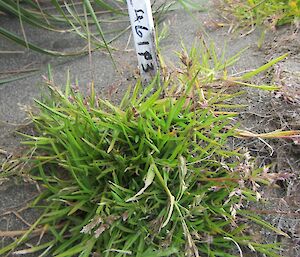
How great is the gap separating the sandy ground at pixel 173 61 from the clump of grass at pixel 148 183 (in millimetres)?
70

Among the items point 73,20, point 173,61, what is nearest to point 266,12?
point 173,61

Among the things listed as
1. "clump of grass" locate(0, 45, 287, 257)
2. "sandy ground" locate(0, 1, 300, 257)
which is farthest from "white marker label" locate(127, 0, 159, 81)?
"sandy ground" locate(0, 1, 300, 257)

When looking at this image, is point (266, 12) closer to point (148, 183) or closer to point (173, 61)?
point (173, 61)

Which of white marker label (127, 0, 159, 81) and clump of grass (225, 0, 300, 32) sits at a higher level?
white marker label (127, 0, 159, 81)

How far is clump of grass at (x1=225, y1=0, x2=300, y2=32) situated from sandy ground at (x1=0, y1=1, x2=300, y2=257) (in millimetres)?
45

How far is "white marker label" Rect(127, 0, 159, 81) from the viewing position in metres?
1.43

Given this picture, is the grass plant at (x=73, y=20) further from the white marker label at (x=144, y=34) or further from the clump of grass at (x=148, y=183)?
the clump of grass at (x=148, y=183)

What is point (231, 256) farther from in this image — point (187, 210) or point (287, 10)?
point (287, 10)

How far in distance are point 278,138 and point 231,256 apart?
0.38 meters

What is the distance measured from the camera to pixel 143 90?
156 centimetres

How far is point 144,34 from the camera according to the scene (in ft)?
4.81

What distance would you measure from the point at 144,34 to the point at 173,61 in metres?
0.42

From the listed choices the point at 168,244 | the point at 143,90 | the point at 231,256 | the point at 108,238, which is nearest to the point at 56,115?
the point at 143,90

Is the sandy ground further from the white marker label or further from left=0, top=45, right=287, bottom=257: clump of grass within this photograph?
the white marker label
